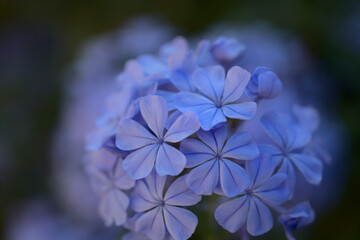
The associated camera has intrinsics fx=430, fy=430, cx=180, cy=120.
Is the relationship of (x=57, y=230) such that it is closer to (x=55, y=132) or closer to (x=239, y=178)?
(x=55, y=132)

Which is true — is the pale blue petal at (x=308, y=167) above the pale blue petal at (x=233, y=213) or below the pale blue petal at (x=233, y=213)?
above

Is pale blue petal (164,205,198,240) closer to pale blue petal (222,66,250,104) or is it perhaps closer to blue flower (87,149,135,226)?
blue flower (87,149,135,226)

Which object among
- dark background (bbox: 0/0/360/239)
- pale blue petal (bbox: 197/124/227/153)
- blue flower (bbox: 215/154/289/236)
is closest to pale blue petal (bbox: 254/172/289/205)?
blue flower (bbox: 215/154/289/236)

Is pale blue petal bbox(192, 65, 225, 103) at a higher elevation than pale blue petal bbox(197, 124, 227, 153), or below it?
higher

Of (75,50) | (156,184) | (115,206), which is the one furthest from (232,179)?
(75,50)

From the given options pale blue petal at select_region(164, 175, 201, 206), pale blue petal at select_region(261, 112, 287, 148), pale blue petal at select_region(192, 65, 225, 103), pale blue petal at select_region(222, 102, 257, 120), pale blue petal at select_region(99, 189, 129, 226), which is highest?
pale blue petal at select_region(192, 65, 225, 103)

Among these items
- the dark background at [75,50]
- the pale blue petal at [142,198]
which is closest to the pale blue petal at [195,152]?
the pale blue petal at [142,198]

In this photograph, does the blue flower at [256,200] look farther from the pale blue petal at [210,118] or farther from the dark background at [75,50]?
the dark background at [75,50]
